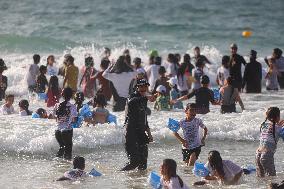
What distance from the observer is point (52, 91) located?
19.9m

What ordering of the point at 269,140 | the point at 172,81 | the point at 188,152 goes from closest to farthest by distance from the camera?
the point at 269,140 → the point at 188,152 → the point at 172,81

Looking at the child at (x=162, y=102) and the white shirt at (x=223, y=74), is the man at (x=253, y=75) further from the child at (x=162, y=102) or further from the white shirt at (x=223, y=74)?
the child at (x=162, y=102)

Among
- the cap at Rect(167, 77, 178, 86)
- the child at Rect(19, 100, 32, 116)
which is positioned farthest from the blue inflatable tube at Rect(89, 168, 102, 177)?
the cap at Rect(167, 77, 178, 86)

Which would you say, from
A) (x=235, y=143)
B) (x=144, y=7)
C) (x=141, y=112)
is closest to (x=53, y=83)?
(x=235, y=143)

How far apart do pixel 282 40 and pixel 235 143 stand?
23.2 metres

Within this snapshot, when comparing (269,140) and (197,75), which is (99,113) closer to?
(269,140)

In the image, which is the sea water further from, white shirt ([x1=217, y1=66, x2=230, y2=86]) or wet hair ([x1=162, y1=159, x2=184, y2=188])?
wet hair ([x1=162, y1=159, x2=184, y2=188])

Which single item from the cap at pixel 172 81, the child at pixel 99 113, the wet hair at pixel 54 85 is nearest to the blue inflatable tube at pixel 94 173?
the child at pixel 99 113

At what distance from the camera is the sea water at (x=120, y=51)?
14523mm

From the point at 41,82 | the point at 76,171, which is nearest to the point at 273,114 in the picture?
the point at 76,171

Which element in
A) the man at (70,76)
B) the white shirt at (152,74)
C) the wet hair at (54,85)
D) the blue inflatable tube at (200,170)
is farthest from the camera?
the white shirt at (152,74)

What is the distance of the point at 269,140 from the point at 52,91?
8.04 m

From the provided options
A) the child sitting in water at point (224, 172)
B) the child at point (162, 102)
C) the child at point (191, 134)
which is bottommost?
the child sitting in water at point (224, 172)

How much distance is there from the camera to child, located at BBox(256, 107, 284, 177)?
12.9m
